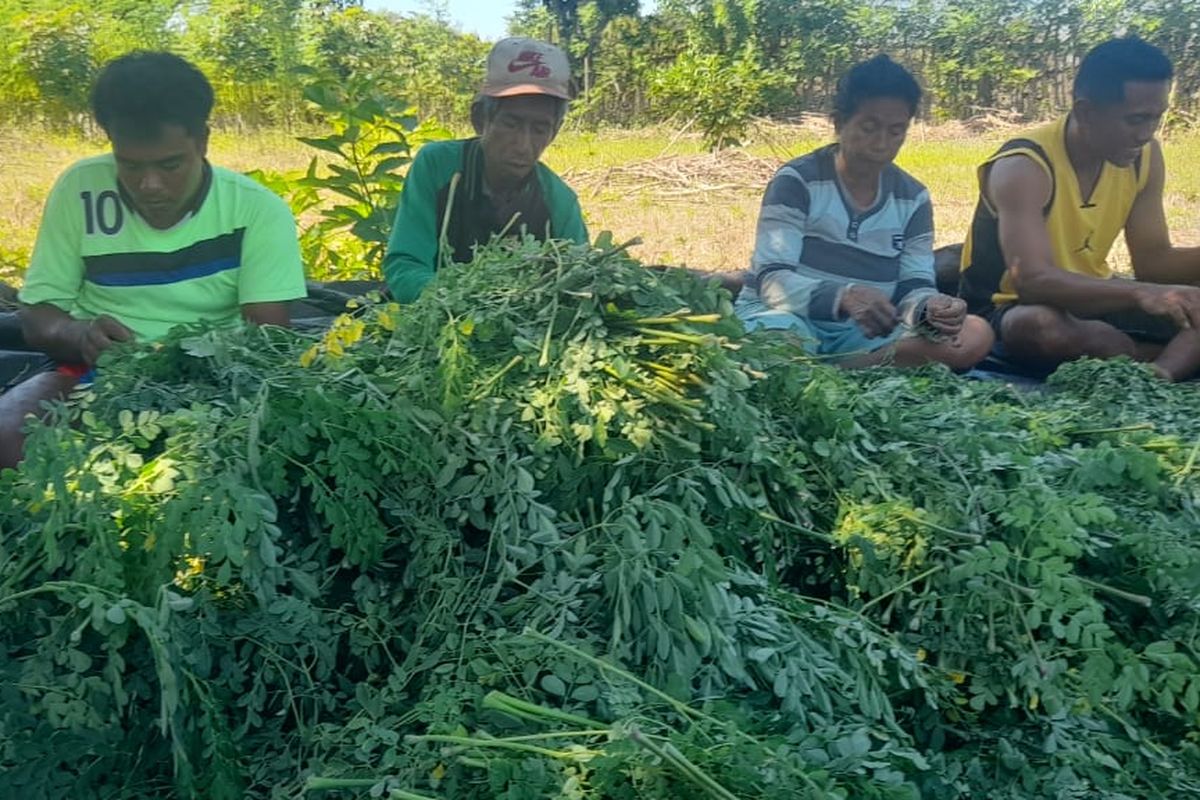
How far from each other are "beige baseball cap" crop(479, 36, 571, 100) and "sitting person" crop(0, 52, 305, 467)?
0.83 meters

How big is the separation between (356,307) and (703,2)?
679 inches

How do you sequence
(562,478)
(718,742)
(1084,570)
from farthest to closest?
(1084,570) < (562,478) < (718,742)

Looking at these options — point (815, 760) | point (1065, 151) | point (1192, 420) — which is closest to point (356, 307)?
point (815, 760)

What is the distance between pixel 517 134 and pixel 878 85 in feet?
4.09

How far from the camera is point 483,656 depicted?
1.86 m

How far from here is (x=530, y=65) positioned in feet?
12.6

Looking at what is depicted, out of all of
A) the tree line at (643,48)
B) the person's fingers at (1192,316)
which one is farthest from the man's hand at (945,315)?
the tree line at (643,48)

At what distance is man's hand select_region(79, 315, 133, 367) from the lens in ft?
10.0

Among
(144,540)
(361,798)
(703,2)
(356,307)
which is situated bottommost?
(361,798)

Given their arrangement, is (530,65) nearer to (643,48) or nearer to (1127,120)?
(1127,120)

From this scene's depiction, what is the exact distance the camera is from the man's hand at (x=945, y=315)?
153 inches

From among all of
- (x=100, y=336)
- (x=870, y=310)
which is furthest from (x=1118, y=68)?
(x=100, y=336)

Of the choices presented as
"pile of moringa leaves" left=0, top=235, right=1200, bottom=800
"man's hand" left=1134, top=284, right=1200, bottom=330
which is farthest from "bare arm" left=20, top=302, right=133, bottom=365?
"man's hand" left=1134, top=284, right=1200, bottom=330

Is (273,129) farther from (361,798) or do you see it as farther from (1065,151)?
(361,798)
